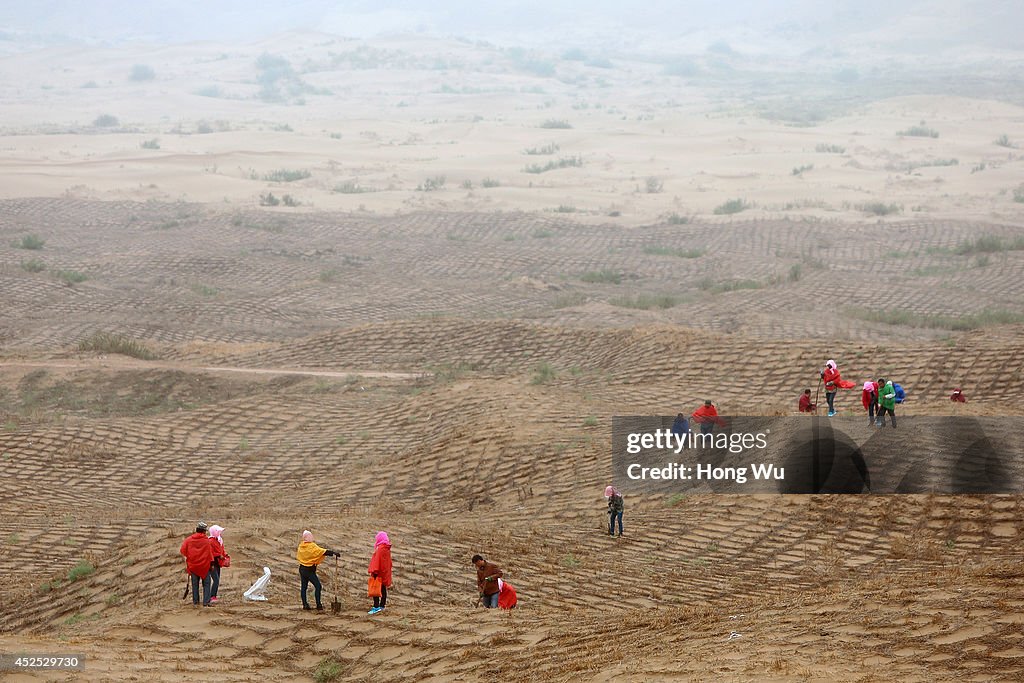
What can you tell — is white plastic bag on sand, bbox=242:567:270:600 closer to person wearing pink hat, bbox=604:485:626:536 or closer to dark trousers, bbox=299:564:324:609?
dark trousers, bbox=299:564:324:609

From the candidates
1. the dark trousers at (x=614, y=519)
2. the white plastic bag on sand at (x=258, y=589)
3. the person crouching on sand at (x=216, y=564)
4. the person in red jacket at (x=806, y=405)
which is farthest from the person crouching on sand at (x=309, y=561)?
the person in red jacket at (x=806, y=405)

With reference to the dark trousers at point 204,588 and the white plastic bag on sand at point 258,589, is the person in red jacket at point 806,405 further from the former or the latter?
the dark trousers at point 204,588

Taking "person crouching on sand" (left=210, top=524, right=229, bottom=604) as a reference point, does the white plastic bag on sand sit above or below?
below

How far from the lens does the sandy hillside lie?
7.89 metres

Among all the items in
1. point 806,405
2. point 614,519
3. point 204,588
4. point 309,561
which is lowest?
point 614,519

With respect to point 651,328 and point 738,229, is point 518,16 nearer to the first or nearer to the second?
point 738,229

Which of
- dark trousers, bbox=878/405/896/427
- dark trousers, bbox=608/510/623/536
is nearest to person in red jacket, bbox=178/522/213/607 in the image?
dark trousers, bbox=608/510/623/536

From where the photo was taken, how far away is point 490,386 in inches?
687

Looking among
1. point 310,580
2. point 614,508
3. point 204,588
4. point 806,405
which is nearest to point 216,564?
point 204,588

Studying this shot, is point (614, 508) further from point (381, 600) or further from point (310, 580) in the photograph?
point (310, 580)

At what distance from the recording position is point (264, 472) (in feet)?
49.9

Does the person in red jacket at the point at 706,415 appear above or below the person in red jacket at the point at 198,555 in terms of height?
above

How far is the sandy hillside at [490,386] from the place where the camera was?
25.9ft

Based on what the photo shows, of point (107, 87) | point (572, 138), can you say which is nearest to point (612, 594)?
point (572, 138)
